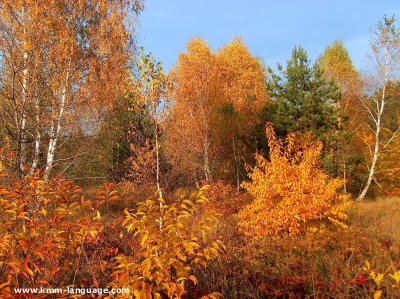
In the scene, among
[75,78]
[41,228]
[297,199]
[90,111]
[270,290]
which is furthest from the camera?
[90,111]

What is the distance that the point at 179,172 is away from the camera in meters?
13.4

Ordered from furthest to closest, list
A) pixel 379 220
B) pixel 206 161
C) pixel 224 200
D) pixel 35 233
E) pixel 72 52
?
pixel 206 161 → pixel 224 200 → pixel 379 220 → pixel 72 52 → pixel 35 233

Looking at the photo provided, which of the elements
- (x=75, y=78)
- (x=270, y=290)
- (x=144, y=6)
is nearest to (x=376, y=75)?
(x=144, y=6)

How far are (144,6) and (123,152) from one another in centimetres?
964

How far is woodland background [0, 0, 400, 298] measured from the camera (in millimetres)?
3068

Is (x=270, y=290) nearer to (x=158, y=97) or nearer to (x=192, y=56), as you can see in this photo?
(x=158, y=97)

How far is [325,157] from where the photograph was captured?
48.0 feet

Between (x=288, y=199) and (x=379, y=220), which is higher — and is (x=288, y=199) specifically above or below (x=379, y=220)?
above

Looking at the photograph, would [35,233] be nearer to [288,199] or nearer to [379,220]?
[288,199]

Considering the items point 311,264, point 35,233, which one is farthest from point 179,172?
point 35,233

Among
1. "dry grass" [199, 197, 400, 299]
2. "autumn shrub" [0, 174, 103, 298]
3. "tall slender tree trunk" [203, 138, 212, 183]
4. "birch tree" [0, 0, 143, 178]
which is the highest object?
"birch tree" [0, 0, 143, 178]

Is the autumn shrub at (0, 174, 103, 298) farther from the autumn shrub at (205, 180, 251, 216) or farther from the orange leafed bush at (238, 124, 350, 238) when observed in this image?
the autumn shrub at (205, 180, 251, 216)

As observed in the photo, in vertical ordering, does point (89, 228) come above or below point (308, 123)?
below

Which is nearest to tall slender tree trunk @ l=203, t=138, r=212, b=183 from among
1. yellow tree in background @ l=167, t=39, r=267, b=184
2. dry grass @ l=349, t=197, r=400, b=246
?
yellow tree in background @ l=167, t=39, r=267, b=184
